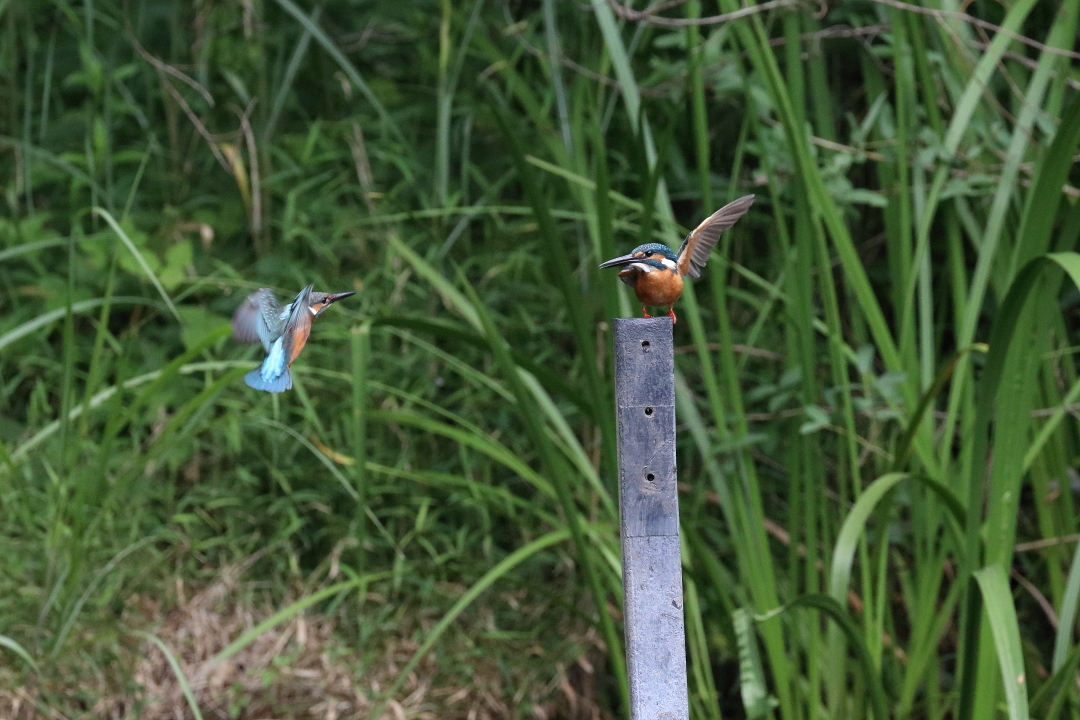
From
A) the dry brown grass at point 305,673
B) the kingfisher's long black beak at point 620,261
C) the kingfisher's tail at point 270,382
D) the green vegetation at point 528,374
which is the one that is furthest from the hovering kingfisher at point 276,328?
the dry brown grass at point 305,673

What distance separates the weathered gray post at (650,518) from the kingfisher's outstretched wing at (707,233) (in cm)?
7

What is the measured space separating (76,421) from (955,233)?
1.68 m

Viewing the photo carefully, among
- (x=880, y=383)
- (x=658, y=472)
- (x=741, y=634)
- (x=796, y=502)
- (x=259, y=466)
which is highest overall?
(x=658, y=472)

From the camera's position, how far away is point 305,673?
2068 millimetres

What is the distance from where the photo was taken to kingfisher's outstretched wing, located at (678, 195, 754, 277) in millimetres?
863

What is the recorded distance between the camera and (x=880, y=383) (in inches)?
68.7

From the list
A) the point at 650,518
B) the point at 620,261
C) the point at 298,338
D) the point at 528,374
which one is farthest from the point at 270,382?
the point at 528,374

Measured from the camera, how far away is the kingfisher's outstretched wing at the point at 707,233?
0.86m

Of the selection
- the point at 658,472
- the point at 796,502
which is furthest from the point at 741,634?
the point at 658,472

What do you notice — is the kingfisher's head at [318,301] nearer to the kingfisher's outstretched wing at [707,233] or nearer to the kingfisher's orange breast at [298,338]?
the kingfisher's orange breast at [298,338]

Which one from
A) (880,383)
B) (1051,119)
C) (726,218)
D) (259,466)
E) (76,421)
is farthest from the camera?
(259,466)

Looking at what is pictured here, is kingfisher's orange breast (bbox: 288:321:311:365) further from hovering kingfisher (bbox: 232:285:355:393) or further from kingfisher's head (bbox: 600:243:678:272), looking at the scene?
kingfisher's head (bbox: 600:243:678:272)

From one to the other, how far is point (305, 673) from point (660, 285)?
1460 mm

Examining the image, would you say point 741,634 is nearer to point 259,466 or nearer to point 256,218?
point 259,466
